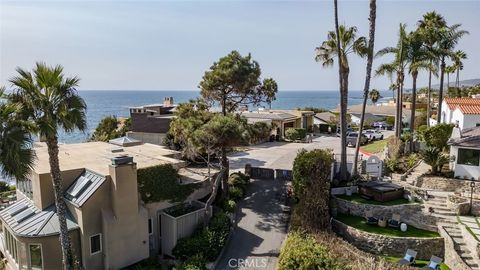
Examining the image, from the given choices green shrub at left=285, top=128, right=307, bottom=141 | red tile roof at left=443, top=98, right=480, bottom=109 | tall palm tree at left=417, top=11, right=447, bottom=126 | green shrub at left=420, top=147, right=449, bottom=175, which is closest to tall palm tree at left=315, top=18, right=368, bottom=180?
green shrub at left=420, top=147, right=449, bottom=175

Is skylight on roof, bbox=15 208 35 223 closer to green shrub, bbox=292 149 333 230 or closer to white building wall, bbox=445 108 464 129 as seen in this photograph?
green shrub, bbox=292 149 333 230

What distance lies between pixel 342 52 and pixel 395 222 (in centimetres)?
1219

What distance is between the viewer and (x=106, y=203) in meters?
17.2

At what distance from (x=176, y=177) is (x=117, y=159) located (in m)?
4.21

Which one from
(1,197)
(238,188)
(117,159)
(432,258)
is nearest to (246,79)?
(238,188)

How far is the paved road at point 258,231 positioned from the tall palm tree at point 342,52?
6129 mm

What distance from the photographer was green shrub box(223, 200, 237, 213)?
74.8ft

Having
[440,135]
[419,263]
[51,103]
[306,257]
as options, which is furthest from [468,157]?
[51,103]

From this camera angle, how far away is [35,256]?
16375 mm

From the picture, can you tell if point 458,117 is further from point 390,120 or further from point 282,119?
point 390,120

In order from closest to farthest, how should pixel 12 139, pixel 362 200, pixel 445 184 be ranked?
pixel 12 139 < pixel 362 200 < pixel 445 184

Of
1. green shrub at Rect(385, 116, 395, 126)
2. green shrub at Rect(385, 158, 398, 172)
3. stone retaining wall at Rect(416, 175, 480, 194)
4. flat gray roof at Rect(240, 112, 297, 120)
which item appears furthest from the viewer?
green shrub at Rect(385, 116, 395, 126)

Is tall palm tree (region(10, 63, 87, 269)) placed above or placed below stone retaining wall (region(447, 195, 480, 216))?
above

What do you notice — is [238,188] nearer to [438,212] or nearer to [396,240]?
[396,240]
